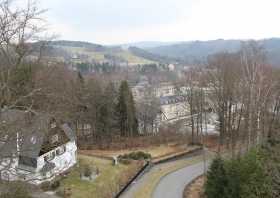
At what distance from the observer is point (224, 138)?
114ft

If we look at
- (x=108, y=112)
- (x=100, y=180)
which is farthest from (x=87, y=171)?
(x=108, y=112)

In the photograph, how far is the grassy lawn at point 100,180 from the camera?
21922 millimetres

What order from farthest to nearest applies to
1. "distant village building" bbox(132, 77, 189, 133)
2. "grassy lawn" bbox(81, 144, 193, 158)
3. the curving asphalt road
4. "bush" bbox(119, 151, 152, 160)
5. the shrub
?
1. "distant village building" bbox(132, 77, 189, 133)
2. "grassy lawn" bbox(81, 144, 193, 158)
3. "bush" bbox(119, 151, 152, 160)
4. the curving asphalt road
5. the shrub

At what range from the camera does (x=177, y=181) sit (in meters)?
24.5

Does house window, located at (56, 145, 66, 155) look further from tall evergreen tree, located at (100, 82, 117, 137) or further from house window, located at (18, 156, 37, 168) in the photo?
tall evergreen tree, located at (100, 82, 117, 137)

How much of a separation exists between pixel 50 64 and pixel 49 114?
1.59 meters

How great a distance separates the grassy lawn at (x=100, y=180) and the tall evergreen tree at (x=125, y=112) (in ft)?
39.6

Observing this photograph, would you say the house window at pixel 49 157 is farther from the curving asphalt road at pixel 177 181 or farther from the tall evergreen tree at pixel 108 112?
the tall evergreen tree at pixel 108 112

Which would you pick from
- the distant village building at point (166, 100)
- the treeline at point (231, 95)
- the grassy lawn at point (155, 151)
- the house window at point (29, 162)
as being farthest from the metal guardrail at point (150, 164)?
the distant village building at point (166, 100)

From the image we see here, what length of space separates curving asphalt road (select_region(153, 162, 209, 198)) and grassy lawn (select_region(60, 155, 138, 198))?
9.61ft

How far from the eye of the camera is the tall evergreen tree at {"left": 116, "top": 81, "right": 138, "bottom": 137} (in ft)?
132

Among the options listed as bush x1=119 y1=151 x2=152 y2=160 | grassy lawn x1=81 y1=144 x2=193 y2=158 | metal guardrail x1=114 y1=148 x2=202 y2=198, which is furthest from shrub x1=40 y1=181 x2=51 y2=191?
grassy lawn x1=81 y1=144 x2=193 y2=158

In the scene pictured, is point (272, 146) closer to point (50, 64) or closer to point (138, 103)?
point (50, 64)

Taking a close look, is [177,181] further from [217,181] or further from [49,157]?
[49,157]
